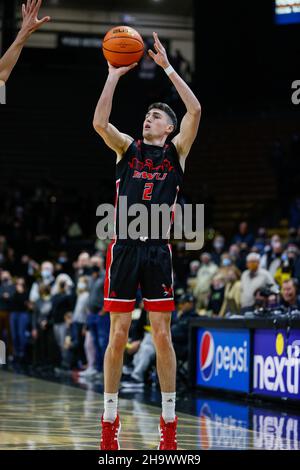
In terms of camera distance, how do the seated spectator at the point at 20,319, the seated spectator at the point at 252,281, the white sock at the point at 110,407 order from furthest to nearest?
the seated spectator at the point at 20,319, the seated spectator at the point at 252,281, the white sock at the point at 110,407

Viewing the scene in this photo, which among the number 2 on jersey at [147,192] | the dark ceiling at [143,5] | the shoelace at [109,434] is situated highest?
the dark ceiling at [143,5]

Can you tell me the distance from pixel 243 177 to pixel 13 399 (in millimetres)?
15735

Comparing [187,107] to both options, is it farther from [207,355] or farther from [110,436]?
[207,355]

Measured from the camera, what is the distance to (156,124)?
6.36 meters

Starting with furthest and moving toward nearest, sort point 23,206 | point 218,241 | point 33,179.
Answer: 1. point 33,179
2. point 23,206
3. point 218,241

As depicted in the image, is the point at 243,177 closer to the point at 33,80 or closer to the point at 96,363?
the point at 33,80

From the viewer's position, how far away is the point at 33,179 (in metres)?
27.5

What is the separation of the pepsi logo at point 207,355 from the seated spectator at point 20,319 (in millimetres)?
7111

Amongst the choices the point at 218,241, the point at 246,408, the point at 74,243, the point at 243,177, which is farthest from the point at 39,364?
the point at 243,177

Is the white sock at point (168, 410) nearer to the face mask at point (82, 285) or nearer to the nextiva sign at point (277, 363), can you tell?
the nextiva sign at point (277, 363)

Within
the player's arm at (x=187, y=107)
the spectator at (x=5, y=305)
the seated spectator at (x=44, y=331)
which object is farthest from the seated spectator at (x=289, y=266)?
the player's arm at (x=187, y=107)

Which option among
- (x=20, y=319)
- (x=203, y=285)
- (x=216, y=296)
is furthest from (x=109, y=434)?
(x=20, y=319)

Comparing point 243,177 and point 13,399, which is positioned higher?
point 243,177

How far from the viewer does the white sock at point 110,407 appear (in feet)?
19.7
